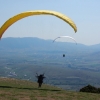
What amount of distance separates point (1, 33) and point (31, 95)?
7.41 meters

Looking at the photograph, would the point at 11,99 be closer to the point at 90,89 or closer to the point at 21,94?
the point at 21,94

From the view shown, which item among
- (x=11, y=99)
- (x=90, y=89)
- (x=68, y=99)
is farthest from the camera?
(x=90, y=89)

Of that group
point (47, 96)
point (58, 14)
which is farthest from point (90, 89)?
point (58, 14)

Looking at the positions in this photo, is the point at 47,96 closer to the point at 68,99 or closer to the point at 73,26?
the point at 68,99

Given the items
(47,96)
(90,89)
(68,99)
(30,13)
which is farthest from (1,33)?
(90,89)

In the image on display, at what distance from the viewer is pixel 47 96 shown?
24719 millimetres

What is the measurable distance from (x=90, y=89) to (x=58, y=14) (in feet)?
44.7

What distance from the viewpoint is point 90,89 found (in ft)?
109

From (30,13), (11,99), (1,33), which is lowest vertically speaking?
(11,99)

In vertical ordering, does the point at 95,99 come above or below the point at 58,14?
below

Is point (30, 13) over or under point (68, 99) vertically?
over

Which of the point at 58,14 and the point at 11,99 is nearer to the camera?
the point at 11,99

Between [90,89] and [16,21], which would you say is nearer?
[16,21]

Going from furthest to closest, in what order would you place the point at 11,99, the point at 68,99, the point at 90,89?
the point at 90,89, the point at 68,99, the point at 11,99
